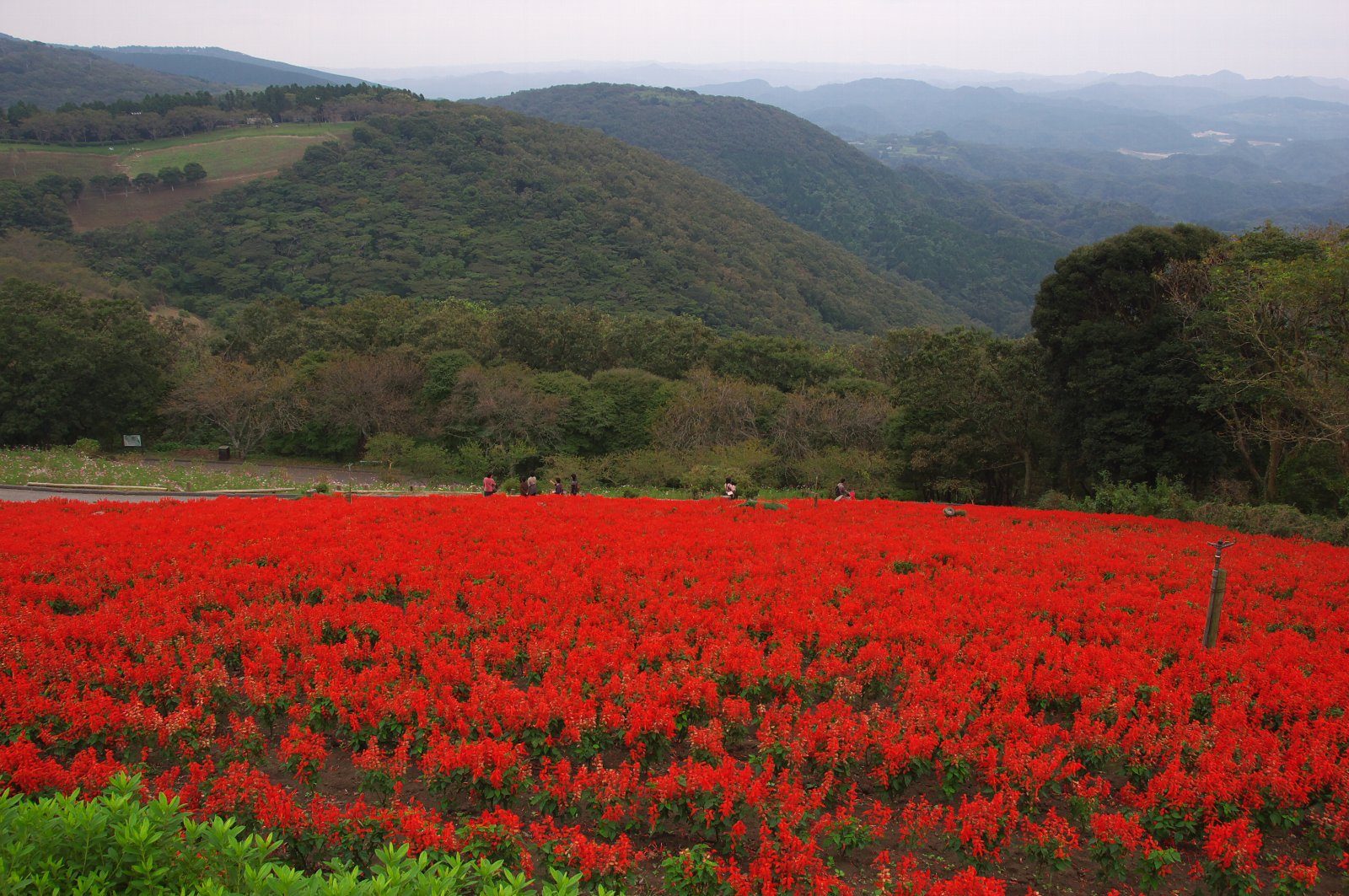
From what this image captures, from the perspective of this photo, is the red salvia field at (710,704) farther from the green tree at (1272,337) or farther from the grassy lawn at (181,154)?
the grassy lawn at (181,154)

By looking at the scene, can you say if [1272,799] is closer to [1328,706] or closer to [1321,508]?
[1328,706]

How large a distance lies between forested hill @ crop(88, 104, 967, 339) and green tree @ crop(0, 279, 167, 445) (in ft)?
105

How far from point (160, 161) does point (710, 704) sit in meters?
113

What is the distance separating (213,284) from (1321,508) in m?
82.2

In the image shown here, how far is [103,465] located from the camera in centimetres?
2398

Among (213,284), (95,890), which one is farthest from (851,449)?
(213,284)

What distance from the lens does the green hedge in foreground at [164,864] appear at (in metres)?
4.02

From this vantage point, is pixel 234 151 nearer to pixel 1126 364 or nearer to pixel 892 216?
pixel 1126 364

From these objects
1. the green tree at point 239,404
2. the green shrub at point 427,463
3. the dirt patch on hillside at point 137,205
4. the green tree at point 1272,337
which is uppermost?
the dirt patch on hillside at point 137,205

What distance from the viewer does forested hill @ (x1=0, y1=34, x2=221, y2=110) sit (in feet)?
511

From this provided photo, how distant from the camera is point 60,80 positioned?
553 feet

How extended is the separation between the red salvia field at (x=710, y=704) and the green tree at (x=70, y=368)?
1106 inches

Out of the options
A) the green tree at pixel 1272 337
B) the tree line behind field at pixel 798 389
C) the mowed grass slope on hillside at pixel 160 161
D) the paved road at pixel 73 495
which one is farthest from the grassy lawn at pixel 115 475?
the mowed grass slope on hillside at pixel 160 161

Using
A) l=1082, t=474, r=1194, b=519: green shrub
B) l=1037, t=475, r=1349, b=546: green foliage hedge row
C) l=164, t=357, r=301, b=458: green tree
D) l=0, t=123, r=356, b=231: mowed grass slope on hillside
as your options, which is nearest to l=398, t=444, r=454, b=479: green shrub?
l=164, t=357, r=301, b=458: green tree
